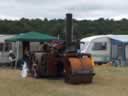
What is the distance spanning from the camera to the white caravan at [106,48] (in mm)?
29266

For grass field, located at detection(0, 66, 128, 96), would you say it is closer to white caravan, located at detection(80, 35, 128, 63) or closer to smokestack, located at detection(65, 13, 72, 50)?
smokestack, located at detection(65, 13, 72, 50)

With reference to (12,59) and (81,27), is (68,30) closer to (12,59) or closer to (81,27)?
(12,59)

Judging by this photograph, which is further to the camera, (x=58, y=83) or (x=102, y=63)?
(x=102, y=63)

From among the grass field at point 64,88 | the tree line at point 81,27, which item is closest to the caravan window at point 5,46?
the grass field at point 64,88

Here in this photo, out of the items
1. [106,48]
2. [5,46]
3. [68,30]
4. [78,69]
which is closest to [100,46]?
[106,48]

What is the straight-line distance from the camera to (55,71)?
18.8 m

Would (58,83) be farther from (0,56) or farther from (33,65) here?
(0,56)

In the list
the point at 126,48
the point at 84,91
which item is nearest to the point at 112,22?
the point at 126,48

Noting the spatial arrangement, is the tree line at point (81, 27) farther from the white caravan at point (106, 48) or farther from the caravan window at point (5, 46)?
the white caravan at point (106, 48)

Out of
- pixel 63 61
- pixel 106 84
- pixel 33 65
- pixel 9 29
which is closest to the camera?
pixel 106 84

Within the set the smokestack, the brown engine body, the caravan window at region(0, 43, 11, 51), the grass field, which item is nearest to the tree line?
the caravan window at region(0, 43, 11, 51)

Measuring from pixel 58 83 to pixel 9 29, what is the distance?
36890 millimetres

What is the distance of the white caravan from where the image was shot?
2927cm

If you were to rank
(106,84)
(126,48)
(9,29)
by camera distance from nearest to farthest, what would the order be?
(106,84) → (126,48) → (9,29)
